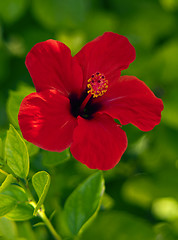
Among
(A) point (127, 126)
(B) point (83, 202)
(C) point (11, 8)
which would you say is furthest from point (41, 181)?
(C) point (11, 8)

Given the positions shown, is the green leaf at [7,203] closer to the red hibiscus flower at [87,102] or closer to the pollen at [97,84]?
the red hibiscus flower at [87,102]

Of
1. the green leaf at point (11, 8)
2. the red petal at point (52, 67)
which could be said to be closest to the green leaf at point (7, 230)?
the red petal at point (52, 67)

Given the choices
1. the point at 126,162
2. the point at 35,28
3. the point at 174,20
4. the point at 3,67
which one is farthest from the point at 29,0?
the point at 126,162

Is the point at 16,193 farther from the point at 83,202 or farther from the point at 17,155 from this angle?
the point at 83,202

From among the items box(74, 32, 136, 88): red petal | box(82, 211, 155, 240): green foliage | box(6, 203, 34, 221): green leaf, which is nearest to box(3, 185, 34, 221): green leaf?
box(6, 203, 34, 221): green leaf

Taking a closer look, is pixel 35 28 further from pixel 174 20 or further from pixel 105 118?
pixel 105 118

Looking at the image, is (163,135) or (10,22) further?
(10,22)

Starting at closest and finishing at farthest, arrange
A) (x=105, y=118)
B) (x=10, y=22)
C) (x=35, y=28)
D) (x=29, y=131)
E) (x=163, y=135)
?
(x=29, y=131) < (x=105, y=118) < (x=163, y=135) < (x=10, y=22) < (x=35, y=28)
